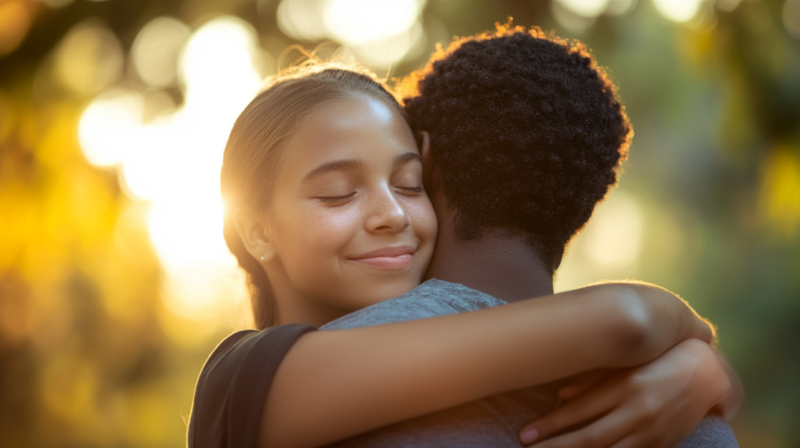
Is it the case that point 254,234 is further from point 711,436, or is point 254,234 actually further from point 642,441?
point 711,436

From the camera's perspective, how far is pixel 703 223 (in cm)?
664

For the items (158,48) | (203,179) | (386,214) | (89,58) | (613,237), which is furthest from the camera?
(613,237)

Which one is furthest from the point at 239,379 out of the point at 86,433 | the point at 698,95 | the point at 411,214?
the point at 86,433

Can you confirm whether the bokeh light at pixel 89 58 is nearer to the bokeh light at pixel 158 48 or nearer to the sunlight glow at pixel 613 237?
the bokeh light at pixel 158 48

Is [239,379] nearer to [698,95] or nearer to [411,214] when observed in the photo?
[411,214]

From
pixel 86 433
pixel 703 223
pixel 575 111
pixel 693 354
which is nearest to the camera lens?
pixel 693 354

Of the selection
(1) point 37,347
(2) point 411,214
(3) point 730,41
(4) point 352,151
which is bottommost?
(1) point 37,347

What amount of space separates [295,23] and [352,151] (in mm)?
7405

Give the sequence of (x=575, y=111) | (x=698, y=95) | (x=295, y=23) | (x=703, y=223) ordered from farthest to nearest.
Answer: (x=295, y=23) < (x=703, y=223) < (x=698, y=95) < (x=575, y=111)

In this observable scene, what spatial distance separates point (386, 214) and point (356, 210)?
0.09 m

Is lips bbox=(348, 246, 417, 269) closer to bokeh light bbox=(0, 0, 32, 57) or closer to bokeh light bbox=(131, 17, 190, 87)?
bokeh light bbox=(0, 0, 32, 57)

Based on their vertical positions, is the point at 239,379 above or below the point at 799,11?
below

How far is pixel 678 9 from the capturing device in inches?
239

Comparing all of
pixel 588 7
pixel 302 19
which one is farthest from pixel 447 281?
pixel 302 19
